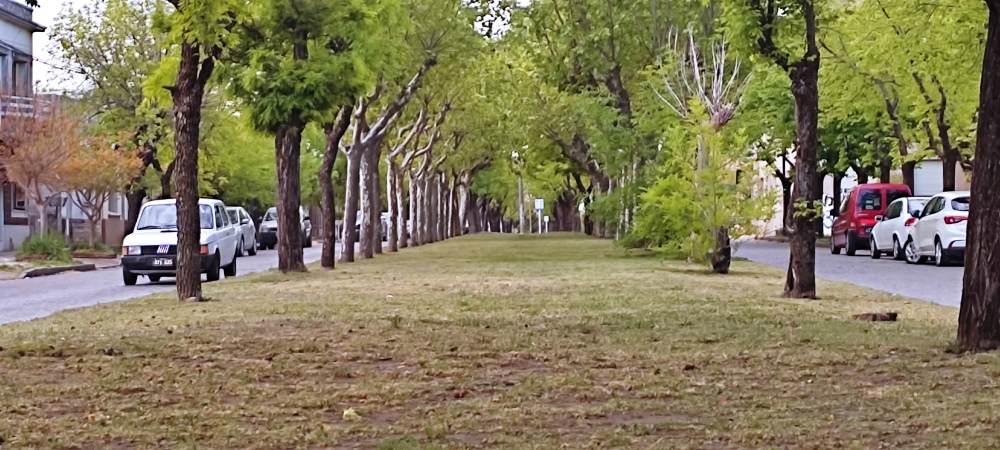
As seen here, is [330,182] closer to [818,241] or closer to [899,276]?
[899,276]

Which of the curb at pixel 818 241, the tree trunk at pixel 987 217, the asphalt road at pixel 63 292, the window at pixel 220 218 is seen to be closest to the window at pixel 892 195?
the curb at pixel 818 241

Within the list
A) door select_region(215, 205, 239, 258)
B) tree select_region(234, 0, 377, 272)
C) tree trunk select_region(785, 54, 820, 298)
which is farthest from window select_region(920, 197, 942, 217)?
door select_region(215, 205, 239, 258)

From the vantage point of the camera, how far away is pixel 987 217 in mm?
9688

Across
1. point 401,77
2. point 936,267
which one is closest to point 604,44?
point 401,77

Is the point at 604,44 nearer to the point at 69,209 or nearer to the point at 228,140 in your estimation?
the point at 228,140

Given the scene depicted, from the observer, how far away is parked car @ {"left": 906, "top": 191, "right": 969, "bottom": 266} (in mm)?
→ 27922

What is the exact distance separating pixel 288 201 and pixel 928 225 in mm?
12772

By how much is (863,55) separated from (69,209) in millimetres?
35304

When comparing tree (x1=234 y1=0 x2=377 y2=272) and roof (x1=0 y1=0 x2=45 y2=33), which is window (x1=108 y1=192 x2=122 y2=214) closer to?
roof (x1=0 y1=0 x2=45 y2=33)

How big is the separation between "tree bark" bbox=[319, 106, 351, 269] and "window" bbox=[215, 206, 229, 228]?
7.24 feet

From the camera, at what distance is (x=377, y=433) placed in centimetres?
689

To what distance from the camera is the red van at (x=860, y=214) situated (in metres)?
36.8

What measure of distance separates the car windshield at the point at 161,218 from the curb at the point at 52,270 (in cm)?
558

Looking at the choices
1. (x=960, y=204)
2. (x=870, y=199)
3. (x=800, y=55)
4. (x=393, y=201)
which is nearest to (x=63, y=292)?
(x=800, y=55)
